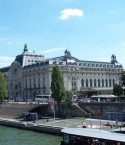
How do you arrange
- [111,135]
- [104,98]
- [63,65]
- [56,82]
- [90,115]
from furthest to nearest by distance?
1. [63,65]
2. [104,98]
3. [56,82]
4. [90,115]
5. [111,135]

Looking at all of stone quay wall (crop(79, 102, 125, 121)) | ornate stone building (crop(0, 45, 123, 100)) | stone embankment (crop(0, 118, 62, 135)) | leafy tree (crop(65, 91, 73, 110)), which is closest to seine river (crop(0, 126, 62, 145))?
stone embankment (crop(0, 118, 62, 135))

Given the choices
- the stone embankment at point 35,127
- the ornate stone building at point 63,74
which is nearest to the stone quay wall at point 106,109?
the stone embankment at point 35,127

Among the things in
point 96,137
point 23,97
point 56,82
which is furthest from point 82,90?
point 96,137

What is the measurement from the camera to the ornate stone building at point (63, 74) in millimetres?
128450

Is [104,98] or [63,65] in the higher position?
[63,65]

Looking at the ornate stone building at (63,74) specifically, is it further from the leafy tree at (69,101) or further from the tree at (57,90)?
the leafy tree at (69,101)

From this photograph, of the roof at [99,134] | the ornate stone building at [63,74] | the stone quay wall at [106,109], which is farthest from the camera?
the ornate stone building at [63,74]

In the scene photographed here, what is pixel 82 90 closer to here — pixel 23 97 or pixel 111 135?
pixel 23 97

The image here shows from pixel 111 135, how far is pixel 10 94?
130235 mm

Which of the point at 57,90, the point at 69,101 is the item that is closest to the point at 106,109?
the point at 69,101

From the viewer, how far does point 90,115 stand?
75.0m

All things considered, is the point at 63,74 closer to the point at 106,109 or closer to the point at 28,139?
the point at 106,109

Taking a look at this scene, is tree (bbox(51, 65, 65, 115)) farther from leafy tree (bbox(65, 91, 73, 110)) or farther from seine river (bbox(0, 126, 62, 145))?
seine river (bbox(0, 126, 62, 145))

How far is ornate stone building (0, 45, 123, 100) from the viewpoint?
12845 cm
